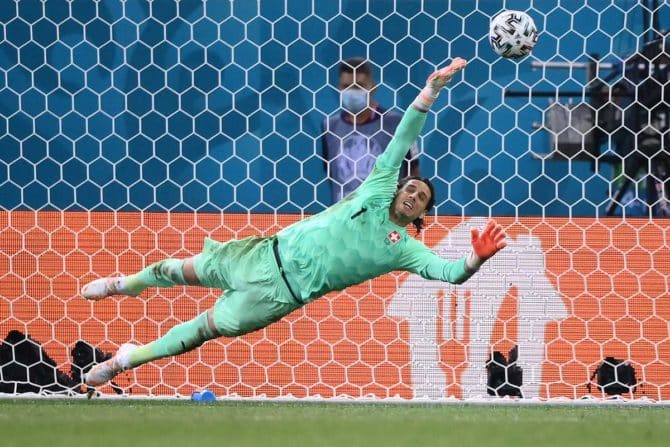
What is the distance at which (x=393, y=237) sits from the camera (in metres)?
4.38

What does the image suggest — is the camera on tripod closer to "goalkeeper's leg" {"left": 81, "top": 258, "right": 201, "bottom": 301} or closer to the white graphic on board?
the white graphic on board

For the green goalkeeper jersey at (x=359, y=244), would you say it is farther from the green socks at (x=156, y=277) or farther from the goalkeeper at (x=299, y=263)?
the green socks at (x=156, y=277)

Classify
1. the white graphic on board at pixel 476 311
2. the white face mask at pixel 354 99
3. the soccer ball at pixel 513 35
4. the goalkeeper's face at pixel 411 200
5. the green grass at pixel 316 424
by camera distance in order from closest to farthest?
the green grass at pixel 316 424
the goalkeeper's face at pixel 411 200
the soccer ball at pixel 513 35
the white graphic on board at pixel 476 311
the white face mask at pixel 354 99

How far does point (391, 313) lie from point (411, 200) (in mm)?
941

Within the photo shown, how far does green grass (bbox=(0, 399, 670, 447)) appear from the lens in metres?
3.46

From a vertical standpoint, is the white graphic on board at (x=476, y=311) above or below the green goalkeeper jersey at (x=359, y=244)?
below

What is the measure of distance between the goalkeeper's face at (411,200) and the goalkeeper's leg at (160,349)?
74 cm

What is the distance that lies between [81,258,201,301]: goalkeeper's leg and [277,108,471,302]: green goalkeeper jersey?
0.36m

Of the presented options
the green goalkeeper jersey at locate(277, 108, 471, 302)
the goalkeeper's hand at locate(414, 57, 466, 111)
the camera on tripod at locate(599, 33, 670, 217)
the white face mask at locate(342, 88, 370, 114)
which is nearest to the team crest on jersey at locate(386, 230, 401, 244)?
the green goalkeeper jersey at locate(277, 108, 471, 302)

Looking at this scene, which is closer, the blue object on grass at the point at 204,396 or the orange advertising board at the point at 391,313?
the blue object on grass at the point at 204,396

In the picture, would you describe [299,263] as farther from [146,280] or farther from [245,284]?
[146,280]

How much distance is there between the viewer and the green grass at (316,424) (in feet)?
Result: 11.4

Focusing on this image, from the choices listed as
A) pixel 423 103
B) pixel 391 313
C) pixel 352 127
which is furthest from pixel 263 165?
pixel 423 103

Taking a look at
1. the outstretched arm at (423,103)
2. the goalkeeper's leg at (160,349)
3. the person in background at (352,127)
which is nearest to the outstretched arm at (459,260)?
the outstretched arm at (423,103)
